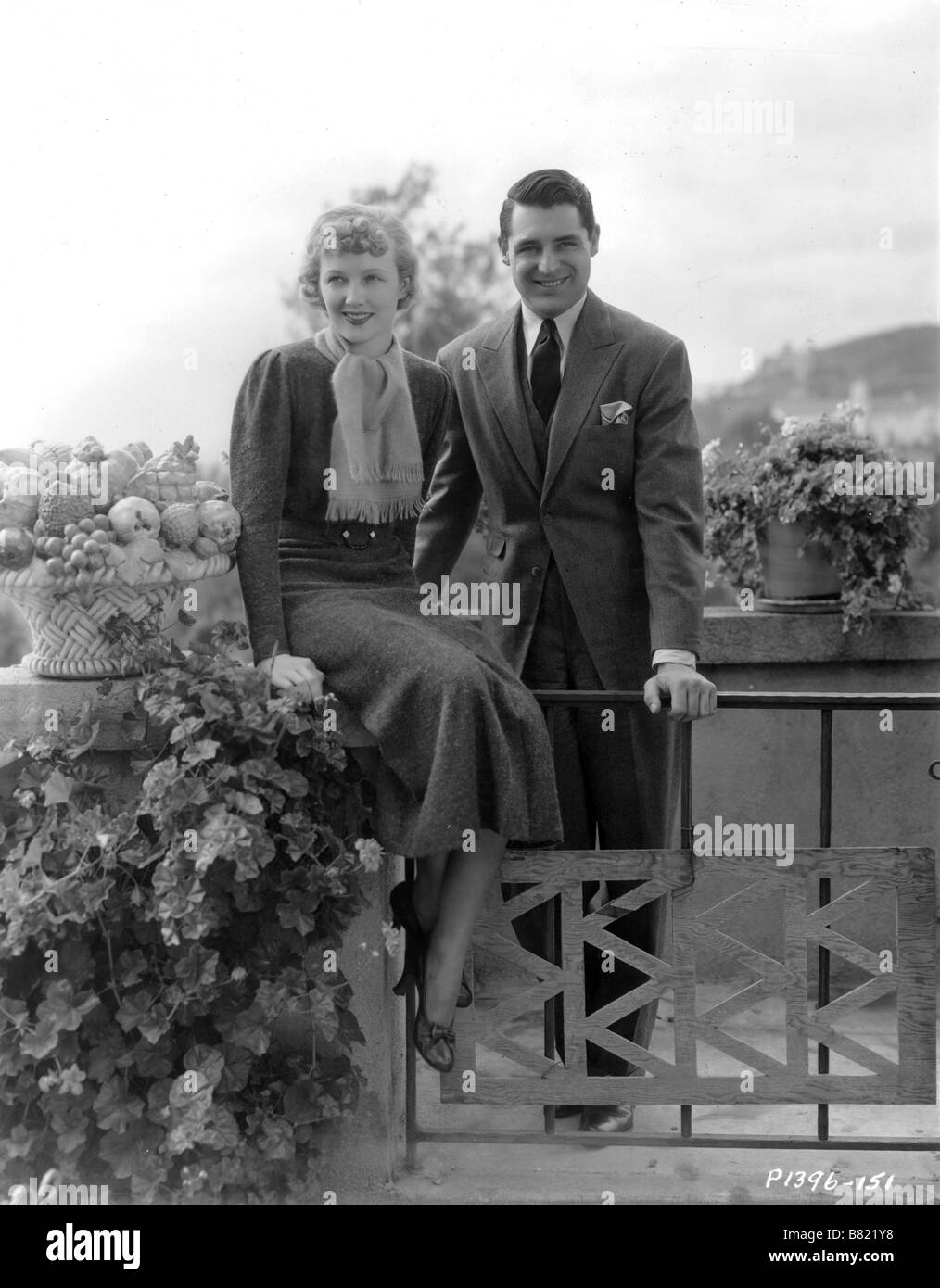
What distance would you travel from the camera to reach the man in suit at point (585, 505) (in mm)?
2684

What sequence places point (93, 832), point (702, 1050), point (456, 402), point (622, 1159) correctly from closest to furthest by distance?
point (93, 832)
point (622, 1159)
point (456, 402)
point (702, 1050)

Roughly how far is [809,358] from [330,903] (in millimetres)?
5381

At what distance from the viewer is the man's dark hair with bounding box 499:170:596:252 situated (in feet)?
8.70

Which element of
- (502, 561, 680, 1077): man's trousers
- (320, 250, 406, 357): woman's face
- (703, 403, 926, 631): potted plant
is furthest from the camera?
(703, 403, 926, 631): potted plant

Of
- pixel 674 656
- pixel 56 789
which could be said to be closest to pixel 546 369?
pixel 674 656

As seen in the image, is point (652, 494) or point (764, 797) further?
point (764, 797)

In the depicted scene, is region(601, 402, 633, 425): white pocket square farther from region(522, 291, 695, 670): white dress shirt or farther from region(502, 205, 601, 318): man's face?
region(502, 205, 601, 318): man's face

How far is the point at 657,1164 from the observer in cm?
259

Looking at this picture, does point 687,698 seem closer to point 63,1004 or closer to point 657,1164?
point 657,1164

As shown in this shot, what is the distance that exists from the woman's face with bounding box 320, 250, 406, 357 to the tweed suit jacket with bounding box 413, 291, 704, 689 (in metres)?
0.39

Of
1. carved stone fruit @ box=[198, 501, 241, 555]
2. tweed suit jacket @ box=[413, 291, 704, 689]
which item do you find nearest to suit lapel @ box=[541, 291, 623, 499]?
tweed suit jacket @ box=[413, 291, 704, 689]

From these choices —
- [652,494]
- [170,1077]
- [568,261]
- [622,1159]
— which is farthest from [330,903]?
[568,261]

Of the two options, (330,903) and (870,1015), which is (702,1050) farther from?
(330,903)

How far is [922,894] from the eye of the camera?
7.98ft
